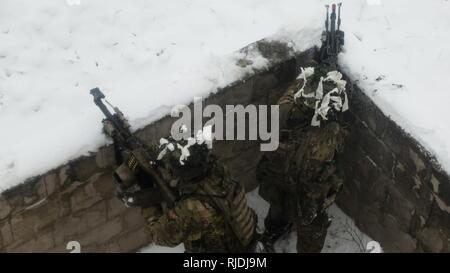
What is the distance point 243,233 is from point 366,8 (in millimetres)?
2817

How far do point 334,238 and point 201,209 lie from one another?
1.93 meters

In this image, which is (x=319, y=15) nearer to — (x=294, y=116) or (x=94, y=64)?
(x=294, y=116)

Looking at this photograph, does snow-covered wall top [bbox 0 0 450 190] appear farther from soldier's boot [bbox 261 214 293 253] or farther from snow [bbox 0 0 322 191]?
soldier's boot [bbox 261 214 293 253]

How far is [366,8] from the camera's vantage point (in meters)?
6.75

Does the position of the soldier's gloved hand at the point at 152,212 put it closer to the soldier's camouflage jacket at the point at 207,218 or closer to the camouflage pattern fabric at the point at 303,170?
the soldier's camouflage jacket at the point at 207,218

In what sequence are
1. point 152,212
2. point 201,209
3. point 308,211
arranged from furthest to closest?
point 308,211 < point 152,212 < point 201,209

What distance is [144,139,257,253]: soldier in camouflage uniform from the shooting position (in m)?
4.69

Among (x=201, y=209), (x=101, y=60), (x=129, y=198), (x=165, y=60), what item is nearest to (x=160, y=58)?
(x=165, y=60)

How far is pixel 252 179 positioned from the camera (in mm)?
6562

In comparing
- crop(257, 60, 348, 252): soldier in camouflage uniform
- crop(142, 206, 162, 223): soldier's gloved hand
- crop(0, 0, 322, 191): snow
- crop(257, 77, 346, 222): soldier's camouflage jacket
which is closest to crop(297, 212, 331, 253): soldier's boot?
crop(257, 60, 348, 252): soldier in camouflage uniform

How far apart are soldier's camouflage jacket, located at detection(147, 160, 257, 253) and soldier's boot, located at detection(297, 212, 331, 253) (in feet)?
2.55

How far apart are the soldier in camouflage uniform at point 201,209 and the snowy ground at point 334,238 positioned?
1148 millimetres

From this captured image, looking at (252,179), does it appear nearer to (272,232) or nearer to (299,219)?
(272,232)

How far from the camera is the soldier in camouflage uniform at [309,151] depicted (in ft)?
17.5
